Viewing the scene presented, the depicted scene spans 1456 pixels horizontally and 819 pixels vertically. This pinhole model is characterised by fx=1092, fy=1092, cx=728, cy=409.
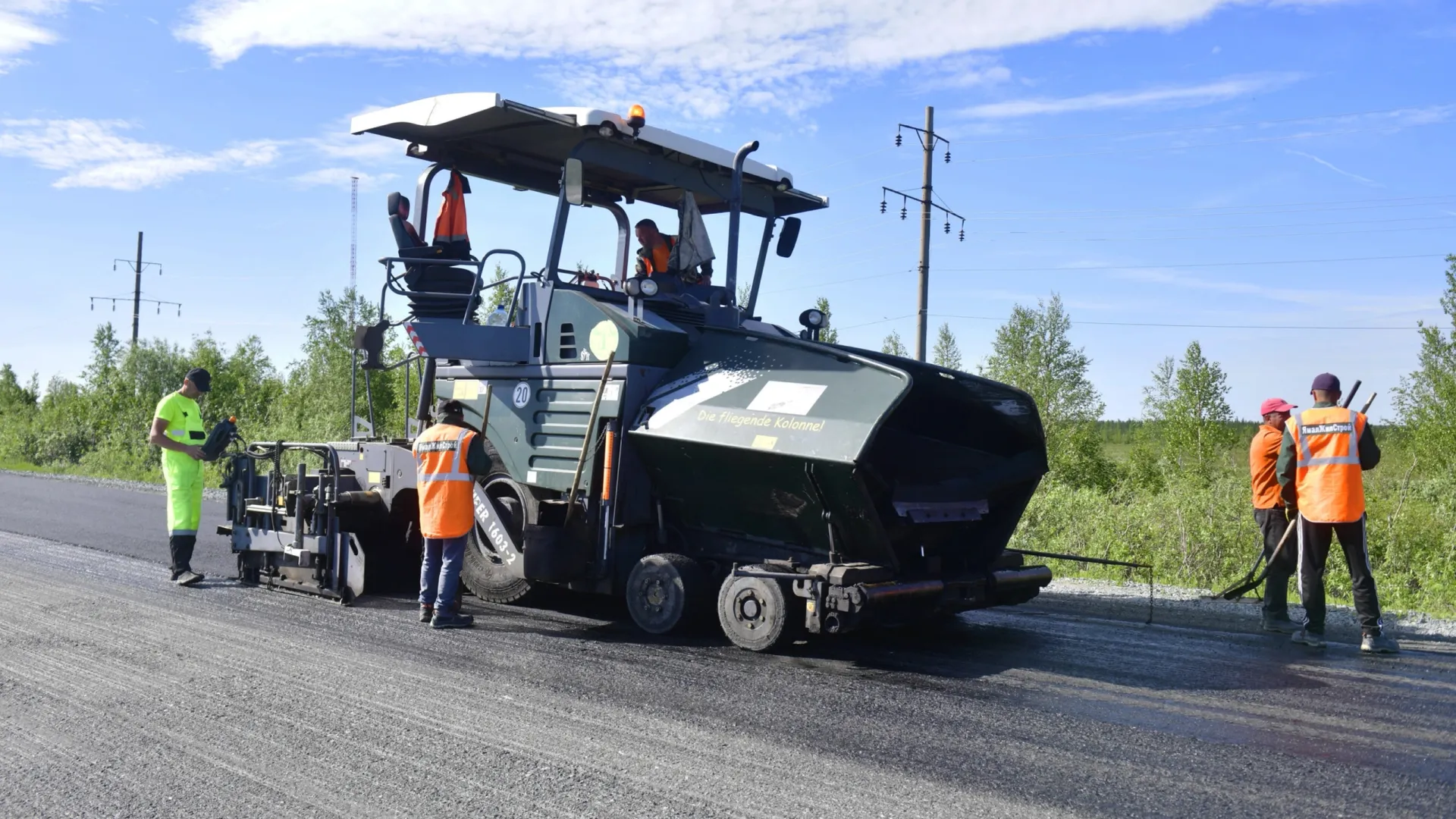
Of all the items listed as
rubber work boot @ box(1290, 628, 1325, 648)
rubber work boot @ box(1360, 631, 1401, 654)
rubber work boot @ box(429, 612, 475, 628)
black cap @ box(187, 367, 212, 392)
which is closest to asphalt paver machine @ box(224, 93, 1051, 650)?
rubber work boot @ box(429, 612, 475, 628)

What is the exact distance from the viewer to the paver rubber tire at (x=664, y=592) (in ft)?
20.1

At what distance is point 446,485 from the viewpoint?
22.0 feet

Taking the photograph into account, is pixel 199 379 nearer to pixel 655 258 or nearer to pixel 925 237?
pixel 655 258

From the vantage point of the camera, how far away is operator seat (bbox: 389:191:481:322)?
7164mm

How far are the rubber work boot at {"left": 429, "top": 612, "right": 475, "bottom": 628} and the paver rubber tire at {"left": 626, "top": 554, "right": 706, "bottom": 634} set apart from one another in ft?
3.36

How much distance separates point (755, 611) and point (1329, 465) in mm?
3443

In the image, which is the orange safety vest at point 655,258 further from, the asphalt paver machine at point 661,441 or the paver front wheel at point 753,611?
the paver front wheel at point 753,611

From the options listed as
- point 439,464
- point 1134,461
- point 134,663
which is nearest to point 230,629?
point 134,663

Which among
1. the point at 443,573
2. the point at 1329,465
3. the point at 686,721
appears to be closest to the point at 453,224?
the point at 443,573

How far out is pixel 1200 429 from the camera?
43375 mm

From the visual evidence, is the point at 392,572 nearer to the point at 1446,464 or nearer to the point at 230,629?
the point at 230,629

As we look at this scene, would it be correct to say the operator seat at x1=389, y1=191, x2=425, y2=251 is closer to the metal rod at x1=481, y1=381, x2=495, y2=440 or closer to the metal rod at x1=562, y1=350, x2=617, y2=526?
the metal rod at x1=481, y1=381, x2=495, y2=440

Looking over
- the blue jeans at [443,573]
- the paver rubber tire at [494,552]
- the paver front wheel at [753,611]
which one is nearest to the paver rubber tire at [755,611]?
the paver front wheel at [753,611]

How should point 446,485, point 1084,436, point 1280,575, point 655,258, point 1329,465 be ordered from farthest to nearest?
point 1084,436, point 655,258, point 1280,575, point 446,485, point 1329,465
